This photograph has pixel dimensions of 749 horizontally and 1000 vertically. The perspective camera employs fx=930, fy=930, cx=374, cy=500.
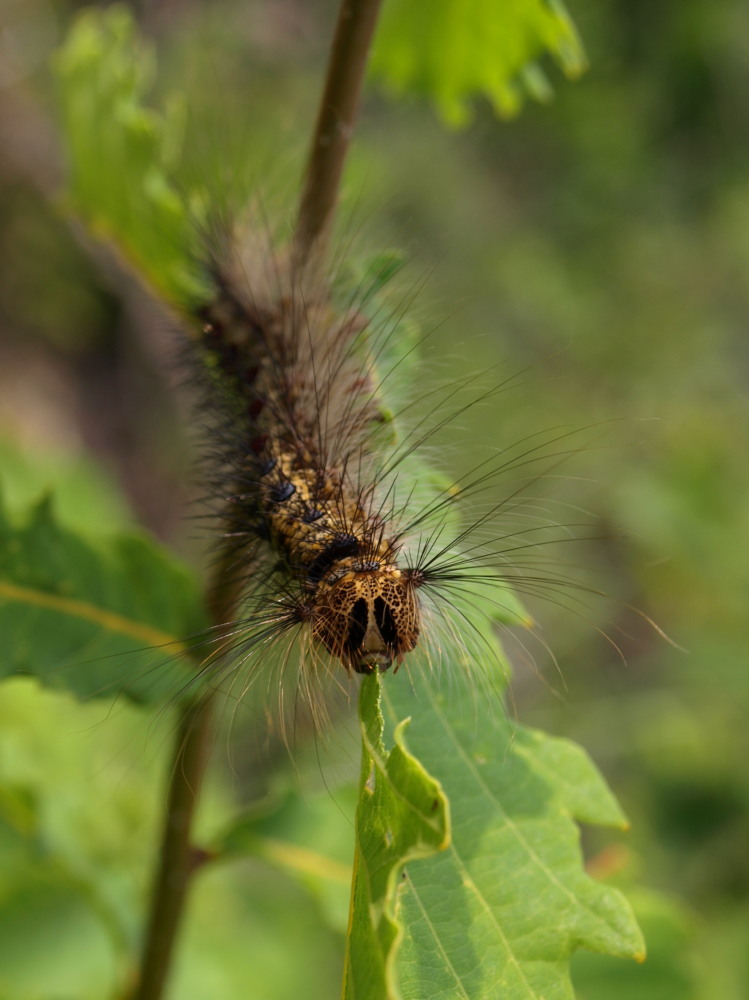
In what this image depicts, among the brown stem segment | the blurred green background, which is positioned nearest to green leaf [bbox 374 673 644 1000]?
the brown stem segment

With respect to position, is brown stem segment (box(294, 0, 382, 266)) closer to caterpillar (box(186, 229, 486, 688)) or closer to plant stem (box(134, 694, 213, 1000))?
caterpillar (box(186, 229, 486, 688))

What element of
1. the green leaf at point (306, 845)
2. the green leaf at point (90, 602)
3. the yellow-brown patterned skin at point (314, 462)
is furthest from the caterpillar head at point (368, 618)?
the green leaf at point (306, 845)

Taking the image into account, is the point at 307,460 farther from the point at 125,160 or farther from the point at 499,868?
the point at 499,868

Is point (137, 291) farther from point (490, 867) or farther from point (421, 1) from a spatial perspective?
point (490, 867)

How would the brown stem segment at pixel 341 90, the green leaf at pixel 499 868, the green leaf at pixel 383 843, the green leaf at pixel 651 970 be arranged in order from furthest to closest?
the green leaf at pixel 651 970 → the brown stem segment at pixel 341 90 → the green leaf at pixel 499 868 → the green leaf at pixel 383 843

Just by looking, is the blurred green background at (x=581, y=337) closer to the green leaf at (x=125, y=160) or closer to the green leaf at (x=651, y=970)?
the green leaf at (x=651, y=970)

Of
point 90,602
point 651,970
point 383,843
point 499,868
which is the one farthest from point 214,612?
point 651,970
